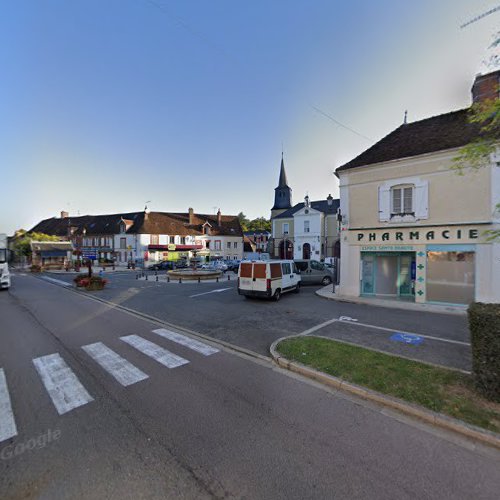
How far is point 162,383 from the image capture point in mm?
4594

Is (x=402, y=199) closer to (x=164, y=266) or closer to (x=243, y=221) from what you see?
(x=164, y=266)

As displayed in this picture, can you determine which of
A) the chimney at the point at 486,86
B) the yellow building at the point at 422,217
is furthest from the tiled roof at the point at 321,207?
the chimney at the point at 486,86

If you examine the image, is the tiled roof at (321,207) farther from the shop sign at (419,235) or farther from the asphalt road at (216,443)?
the asphalt road at (216,443)

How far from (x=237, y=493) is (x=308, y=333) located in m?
5.24

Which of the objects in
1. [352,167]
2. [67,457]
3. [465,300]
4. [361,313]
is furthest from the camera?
[352,167]

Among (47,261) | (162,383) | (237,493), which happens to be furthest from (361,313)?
(47,261)

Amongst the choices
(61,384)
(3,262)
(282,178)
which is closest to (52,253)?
(3,262)

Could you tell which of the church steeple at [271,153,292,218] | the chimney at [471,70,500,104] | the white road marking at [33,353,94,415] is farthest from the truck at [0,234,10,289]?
the church steeple at [271,153,292,218]

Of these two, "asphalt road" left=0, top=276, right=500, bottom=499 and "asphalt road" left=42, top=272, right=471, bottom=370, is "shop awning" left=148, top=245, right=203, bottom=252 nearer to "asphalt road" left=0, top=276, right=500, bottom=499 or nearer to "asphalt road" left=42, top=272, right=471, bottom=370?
"asphalt road" left=42, top=272, right=471, bottom=370

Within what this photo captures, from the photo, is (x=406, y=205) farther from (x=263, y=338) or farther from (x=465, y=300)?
(x=263, y=338)

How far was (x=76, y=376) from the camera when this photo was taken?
485cm

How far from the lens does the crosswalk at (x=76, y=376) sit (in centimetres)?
388

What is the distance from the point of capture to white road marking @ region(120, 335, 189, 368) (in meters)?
5.51

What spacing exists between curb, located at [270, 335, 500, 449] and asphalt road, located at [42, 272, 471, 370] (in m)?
1.29
